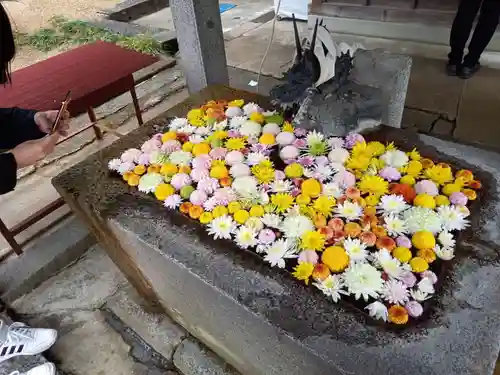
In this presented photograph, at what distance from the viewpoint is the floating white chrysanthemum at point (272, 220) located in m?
1.43

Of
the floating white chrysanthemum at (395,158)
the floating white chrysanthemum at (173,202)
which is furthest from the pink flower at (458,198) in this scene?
the floating white chrysanthemum at (173,202)

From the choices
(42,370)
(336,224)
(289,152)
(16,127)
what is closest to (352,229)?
(336,224)

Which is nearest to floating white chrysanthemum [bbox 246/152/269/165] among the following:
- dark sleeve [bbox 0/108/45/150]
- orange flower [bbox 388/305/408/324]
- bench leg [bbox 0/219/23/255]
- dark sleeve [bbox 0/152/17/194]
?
orange flower [bbox 388/305/408/324]

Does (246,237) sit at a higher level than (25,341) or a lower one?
higher

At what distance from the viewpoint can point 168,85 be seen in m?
4.21

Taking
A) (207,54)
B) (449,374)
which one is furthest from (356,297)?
(207,54)

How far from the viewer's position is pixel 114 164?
1.80 meters

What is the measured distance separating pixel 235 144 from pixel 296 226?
57cm

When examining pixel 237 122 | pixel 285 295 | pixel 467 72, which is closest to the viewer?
pixel 285 295

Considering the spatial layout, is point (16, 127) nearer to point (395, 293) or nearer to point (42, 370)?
point (42, 370)

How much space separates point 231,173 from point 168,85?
112 inches

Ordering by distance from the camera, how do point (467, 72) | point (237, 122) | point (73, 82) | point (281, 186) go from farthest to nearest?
point (467, 72) < point (73, 82) < point (237, 122) < point (281, 186)

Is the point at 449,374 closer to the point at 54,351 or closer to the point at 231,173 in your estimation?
the point at 231,173

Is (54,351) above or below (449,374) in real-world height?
below
